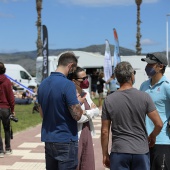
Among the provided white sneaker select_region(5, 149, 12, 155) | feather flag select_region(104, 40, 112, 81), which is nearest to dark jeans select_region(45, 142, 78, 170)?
white sneaker select_region(5, 149, 12, 155)

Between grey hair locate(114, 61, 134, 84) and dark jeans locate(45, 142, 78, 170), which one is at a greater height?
grey hair locate(114, 61, 134, 84)

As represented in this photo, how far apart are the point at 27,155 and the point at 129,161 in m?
5.42

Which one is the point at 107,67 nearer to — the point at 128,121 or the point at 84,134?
the point at 84,134

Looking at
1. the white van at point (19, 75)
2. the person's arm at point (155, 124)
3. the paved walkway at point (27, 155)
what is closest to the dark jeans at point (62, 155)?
the person's arm at point (155, 124)

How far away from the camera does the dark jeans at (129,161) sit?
404 centimetres

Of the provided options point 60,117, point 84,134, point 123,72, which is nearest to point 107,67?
point 84,134

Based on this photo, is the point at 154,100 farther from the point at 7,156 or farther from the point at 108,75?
the point at 108,75

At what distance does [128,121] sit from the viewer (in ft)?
13.3

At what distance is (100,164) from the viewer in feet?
26.7

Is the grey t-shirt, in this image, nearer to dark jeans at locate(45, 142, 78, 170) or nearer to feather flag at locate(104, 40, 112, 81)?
dark jeans at locate(45, 142, 78, 170)

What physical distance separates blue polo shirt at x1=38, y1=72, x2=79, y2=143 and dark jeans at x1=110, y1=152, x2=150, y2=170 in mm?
538

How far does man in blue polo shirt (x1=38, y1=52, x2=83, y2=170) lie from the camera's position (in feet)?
14.1

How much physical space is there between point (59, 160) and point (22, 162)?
169 inches

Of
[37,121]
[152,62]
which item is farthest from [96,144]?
[152,62]
